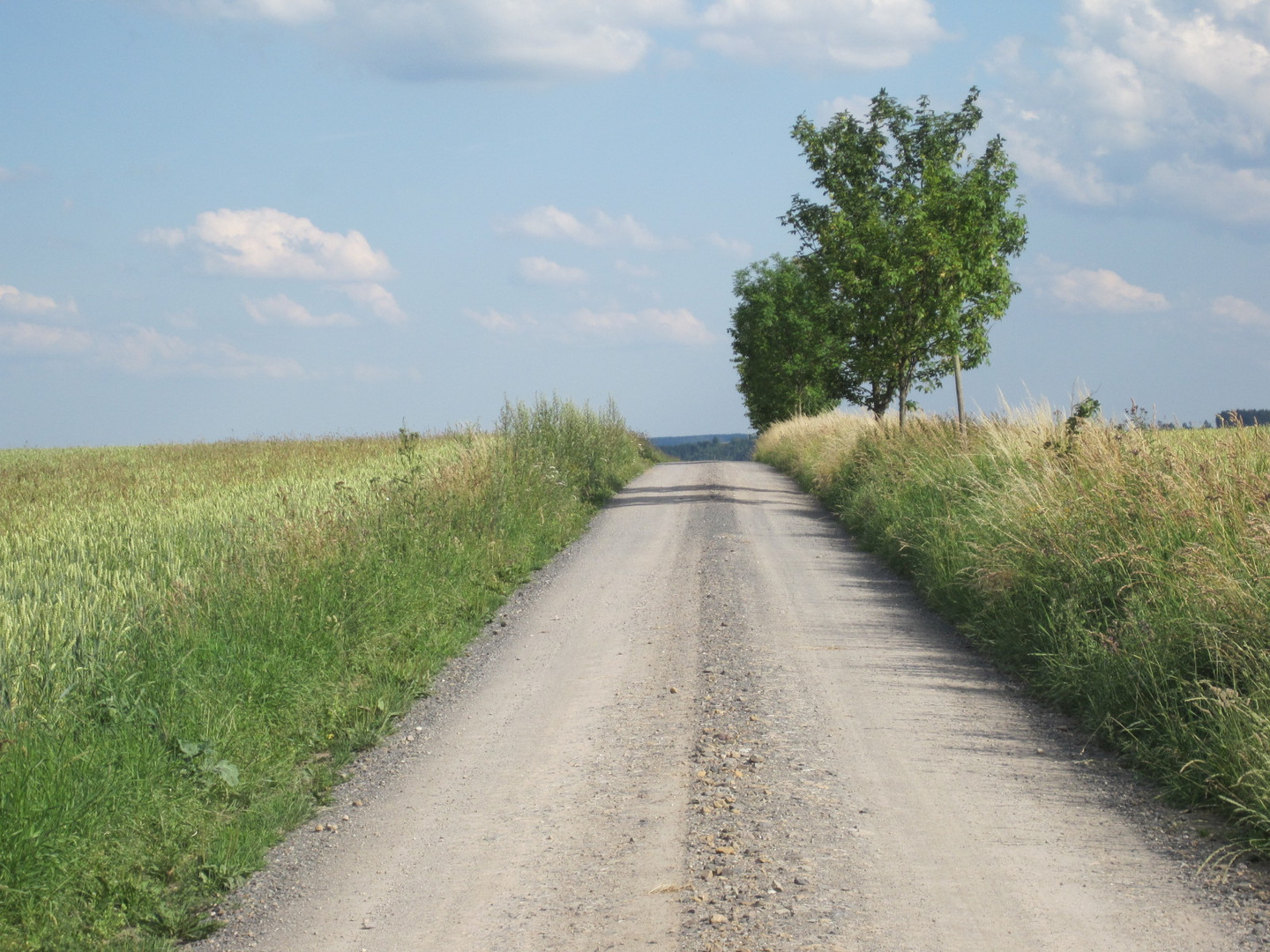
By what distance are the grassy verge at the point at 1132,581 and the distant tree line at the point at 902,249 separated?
8.66 meters

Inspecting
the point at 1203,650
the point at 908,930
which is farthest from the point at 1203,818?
the point at 908,930

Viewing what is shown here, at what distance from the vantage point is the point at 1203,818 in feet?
15.4

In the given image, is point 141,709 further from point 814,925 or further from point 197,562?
point 814,925

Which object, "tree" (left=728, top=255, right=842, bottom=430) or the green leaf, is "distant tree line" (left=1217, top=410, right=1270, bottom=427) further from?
"tree" (left=728, top=255, right=842, bottom=430)

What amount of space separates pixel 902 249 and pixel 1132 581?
1467 cm

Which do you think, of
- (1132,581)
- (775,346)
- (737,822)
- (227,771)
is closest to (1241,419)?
(1132,581)

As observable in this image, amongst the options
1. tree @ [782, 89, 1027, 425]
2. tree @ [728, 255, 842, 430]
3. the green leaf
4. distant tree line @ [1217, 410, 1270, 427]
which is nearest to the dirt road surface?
the green leaf

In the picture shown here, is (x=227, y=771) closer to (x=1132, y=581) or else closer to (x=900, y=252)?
(x=1132, y=581)

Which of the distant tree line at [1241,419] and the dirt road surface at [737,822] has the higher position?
the distant tree line at [1241,419]

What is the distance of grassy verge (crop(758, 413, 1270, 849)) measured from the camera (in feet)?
Result: 17.3

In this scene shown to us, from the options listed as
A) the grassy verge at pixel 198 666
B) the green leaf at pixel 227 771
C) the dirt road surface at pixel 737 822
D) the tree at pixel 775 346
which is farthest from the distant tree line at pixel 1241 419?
the tree at pixel 775 346

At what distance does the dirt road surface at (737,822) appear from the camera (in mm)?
3764

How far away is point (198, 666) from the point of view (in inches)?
256

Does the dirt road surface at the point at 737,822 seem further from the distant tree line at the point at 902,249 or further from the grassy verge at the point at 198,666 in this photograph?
the distant tree line at the point at 902,249
